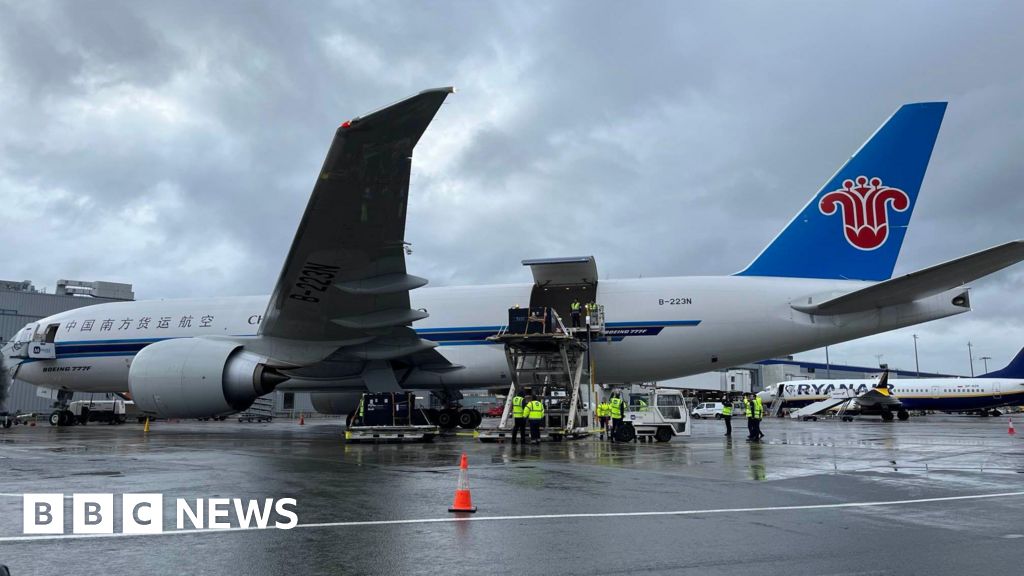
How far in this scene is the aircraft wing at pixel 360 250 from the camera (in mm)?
11828

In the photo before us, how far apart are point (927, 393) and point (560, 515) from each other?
52960mm

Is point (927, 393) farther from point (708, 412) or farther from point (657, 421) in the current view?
point (657, 421)

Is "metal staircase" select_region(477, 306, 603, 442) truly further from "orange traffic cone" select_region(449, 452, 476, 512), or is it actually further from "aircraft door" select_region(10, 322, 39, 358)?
"aircraft door" select_region(10, 322, 39, 358)

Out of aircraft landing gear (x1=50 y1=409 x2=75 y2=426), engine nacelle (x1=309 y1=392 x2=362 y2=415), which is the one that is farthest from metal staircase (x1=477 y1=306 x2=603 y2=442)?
aircraft landing gear (x1=50 y1=409 x2=75 y2=426)

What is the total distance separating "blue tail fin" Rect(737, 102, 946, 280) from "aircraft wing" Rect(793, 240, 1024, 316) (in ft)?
4.69

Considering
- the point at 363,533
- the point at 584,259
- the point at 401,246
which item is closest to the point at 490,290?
the point at 584,259

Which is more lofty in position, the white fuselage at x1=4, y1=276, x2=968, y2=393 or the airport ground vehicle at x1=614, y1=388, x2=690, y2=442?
the white fuselage at x1=4, y1=276, x2=968, y2=393

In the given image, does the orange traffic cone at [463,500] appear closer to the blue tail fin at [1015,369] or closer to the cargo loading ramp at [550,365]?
the cargo loading ramp at [550,365]

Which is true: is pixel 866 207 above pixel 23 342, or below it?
above

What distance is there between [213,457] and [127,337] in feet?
40.9

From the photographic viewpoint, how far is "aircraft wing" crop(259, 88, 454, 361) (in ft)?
38.8

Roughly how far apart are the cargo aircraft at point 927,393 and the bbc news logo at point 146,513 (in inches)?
1771

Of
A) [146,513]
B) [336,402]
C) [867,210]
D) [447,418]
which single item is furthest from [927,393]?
[146,513]

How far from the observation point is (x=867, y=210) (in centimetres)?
1888
